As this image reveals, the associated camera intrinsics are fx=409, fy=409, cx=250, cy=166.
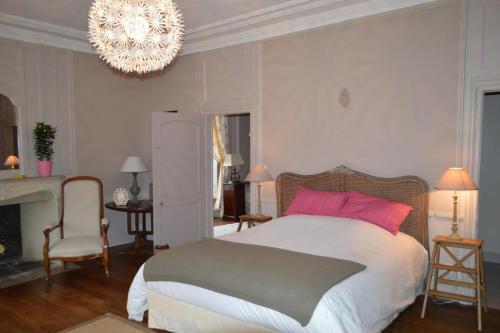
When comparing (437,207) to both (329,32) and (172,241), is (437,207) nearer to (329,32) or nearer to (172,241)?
(329,32)

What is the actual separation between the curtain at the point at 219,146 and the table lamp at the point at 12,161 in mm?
3856

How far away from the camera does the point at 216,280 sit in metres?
Result: 2.92

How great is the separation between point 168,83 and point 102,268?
2.84 metres

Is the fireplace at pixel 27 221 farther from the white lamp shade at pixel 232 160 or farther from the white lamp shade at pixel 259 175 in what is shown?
the white lamp shade at pixel 232 160

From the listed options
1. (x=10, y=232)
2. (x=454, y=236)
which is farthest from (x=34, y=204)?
(x=454, y=236)

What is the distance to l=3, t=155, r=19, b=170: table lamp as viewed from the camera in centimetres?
509

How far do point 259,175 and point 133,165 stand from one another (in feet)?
6.78

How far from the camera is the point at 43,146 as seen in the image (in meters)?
5.25

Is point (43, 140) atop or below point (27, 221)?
atop

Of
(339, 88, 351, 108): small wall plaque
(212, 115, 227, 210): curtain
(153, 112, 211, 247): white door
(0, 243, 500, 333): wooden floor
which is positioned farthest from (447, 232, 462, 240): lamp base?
(212, 115, 227, 210): curtain

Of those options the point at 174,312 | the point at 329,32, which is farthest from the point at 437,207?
the point at 174,312

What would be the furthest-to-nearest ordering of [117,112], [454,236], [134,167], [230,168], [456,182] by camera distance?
1. [230,168]
2. [117,112]
3. [134,167]
4. [454,236]
5. [456,182]

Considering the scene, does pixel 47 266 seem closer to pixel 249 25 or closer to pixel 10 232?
pixel 10 232

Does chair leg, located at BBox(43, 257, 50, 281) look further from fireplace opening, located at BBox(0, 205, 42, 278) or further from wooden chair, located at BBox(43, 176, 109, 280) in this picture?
fireplace opening, located at BBox(0, 205, 42, 278)
